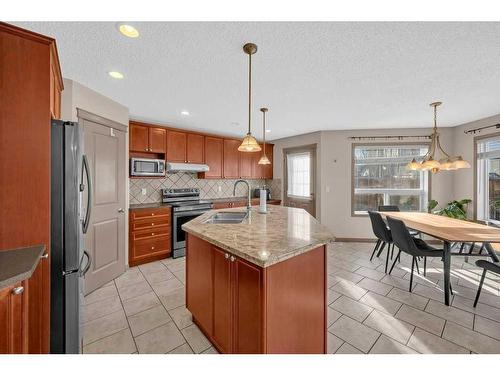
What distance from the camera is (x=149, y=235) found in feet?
10.8

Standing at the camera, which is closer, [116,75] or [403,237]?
[116,75]

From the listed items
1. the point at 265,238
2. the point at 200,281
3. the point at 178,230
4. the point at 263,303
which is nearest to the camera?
the point at 263,303

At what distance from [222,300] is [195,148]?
10.7 ft

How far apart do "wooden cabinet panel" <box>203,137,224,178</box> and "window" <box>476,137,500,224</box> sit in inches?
184

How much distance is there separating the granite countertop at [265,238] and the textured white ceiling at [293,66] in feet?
4.65

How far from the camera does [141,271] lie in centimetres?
303

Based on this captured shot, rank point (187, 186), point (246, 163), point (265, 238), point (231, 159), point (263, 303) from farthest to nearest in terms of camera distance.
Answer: point (246, 163), point (231, 159), point (187, 186), point (265, 238), point (263, 303)

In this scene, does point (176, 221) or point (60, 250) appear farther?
point (176, 221)

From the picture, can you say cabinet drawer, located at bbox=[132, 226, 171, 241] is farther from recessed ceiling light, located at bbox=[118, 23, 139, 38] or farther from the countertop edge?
recessed ceiling light, located at bbox=[118, 23, 139, 38]

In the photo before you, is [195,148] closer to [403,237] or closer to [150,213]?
[150,213]

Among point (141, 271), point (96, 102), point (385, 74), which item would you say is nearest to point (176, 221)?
point (141, 271)

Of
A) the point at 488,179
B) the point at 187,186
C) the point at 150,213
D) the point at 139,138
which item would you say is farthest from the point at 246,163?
the point at 488,179
